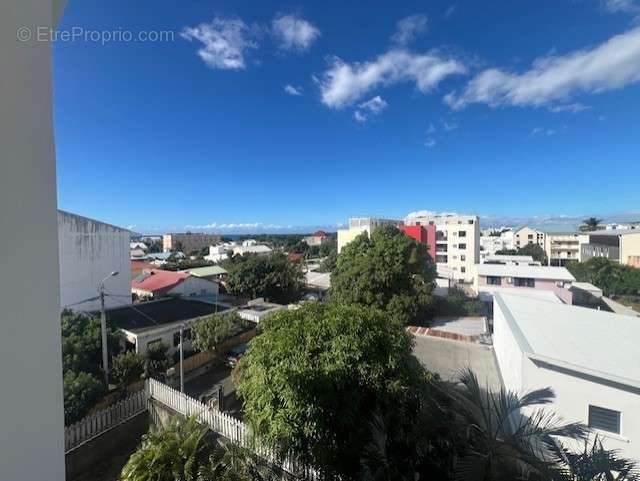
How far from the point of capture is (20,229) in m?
0.99

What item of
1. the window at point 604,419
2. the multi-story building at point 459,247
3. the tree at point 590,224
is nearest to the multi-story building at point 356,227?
the multi-story building at point 459,247

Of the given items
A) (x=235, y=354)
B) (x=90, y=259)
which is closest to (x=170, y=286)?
(x=90, y=259)

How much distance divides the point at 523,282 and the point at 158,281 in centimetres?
2648

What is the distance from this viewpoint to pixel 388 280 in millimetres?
16328

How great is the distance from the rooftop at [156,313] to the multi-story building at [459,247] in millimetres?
26085

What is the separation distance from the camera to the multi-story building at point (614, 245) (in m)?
33.9

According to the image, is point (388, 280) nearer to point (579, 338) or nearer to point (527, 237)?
point (579, 338)

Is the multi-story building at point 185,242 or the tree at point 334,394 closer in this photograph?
the tree at point 334,394

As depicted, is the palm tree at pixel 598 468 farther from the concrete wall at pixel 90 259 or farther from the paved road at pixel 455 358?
the concrete wall at pixel 90 259

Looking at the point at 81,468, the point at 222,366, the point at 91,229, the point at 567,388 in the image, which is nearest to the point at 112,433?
the point at 81,468

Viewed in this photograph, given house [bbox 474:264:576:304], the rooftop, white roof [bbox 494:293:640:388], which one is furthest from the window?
house [bbox 474:264:576:304]

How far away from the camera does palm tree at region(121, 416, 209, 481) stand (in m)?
5.18

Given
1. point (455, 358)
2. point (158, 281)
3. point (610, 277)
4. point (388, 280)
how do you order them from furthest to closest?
1. point (610, 277)
2. point (158, 281)
3. point (388, 280)
4. point (455, 358)
